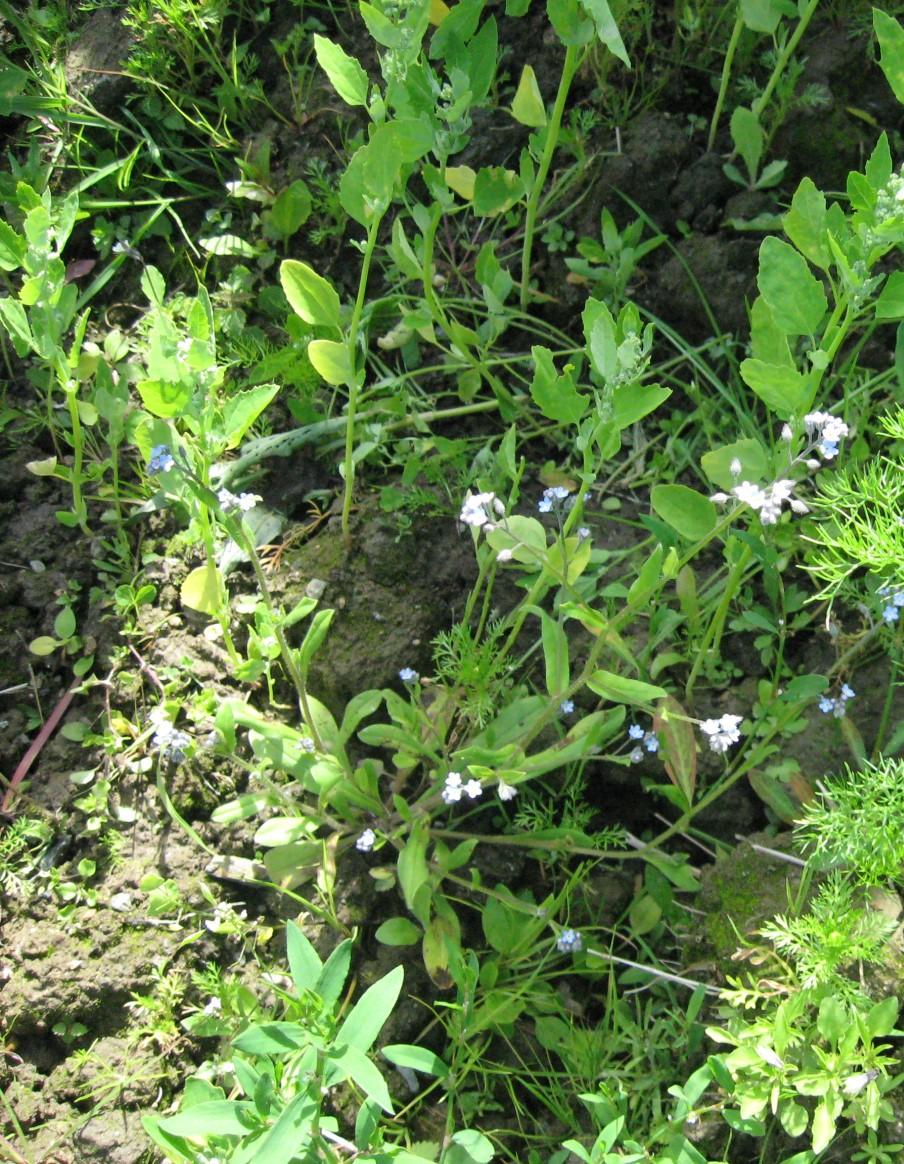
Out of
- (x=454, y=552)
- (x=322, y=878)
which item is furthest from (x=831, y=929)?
(x=454, y=552)

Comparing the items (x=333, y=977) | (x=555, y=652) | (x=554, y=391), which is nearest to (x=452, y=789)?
(x=555, y=652)

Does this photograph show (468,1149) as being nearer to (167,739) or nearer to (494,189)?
(167,739)

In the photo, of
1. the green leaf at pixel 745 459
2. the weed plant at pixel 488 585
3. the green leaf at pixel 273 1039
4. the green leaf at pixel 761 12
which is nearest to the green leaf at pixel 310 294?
the weed plant at pixel 488 585

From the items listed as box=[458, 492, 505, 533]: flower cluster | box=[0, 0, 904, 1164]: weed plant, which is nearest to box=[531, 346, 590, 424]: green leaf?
box=[0, 0, 904, 1164]: weed plant

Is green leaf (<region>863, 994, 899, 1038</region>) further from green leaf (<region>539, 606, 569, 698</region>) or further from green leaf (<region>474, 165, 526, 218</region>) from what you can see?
green leaf (<region>474, 165, 526, 218</region>)

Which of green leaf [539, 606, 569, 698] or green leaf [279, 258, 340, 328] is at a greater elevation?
green leaf [279, 258, 340, 328]

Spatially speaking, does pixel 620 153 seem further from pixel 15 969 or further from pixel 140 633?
pixel 15 969

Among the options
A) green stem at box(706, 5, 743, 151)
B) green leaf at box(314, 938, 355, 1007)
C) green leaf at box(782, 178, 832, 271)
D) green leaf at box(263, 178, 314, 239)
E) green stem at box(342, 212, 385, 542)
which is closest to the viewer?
green leaf at box(314, 938, 355, 1007)
